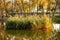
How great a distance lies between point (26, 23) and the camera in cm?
1794

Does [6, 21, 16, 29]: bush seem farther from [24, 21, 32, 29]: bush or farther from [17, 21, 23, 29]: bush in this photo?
[24, 21, 32, 29]: bush

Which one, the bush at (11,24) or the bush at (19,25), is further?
the bush at (11,24)

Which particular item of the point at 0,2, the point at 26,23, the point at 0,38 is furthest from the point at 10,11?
the point at 0,38

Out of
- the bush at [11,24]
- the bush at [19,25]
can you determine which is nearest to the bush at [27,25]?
the bush at [19,25]

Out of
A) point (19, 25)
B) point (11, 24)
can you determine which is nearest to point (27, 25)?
point (19, 25)

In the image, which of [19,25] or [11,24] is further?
[11,24]

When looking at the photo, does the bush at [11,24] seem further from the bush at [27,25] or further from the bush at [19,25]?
the bush at [27,25]

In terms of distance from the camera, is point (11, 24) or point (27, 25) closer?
point (27, 25)

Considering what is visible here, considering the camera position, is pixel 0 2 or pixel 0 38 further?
pixel 0 2

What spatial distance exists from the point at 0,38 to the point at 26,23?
4450 mm

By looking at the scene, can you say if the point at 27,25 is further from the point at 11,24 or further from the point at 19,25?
the point at 11,24

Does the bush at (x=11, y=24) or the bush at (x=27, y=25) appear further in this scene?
the bush at (x=11, y=24)

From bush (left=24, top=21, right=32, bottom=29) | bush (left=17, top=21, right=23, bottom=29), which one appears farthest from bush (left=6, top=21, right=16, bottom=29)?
bush (left=24, top=21, right=32, bottom=29)

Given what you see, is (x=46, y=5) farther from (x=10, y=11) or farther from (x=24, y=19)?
(x=24, y=19)
